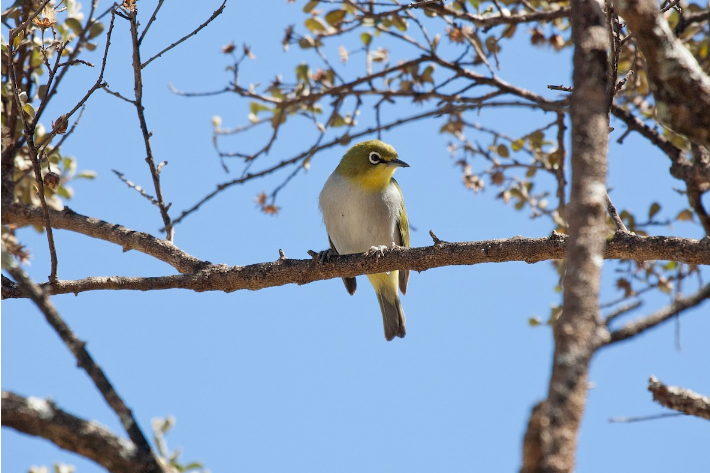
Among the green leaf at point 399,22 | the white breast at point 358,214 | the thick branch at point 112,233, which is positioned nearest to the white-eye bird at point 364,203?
the white breast at point 358,214

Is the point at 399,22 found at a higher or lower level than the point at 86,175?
higher

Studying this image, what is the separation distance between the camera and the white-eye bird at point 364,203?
6.53m

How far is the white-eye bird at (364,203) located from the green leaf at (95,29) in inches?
92.2

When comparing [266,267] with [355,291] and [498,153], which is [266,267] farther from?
[498,153]

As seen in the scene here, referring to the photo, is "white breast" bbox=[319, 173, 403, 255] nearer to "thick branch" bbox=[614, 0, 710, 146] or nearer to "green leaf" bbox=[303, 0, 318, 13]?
"green leaf" bbox=[303, 0, 318, 13]

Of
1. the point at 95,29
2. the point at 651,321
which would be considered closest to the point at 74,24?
the point at 95,29

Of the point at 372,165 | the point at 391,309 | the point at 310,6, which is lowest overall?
the point at 391,309

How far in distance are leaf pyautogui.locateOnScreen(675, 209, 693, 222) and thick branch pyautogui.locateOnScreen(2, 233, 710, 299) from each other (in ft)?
9.47

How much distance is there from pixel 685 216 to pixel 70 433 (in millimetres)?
5874

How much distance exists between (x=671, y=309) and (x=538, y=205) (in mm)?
5664

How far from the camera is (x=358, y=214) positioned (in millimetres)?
6496

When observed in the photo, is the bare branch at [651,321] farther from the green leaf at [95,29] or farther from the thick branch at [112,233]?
the green leaf at [95,29]

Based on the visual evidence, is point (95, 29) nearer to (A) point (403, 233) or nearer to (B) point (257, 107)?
(B) point (257, 107)

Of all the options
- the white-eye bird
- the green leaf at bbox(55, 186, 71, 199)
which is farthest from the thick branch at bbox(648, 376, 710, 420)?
the green leaf at bbox(55, 186, 71, 199)
